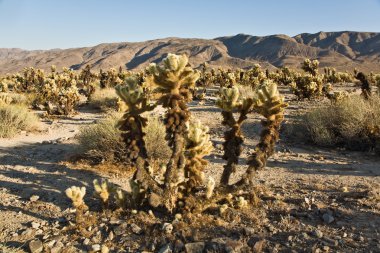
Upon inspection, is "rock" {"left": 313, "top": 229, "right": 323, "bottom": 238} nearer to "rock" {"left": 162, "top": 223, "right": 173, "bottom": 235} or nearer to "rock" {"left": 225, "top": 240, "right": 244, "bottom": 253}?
"rock" {"left": 225, "top": 240, "right": 244, "bottom": 253}

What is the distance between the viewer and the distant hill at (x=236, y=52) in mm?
103613

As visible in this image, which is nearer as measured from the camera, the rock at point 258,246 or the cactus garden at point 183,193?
the rock at point 258,246

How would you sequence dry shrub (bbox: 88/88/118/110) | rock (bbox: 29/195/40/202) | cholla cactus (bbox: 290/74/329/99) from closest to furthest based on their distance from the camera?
rock (bbox: 29/195/40/202) < dry shrub (bbox: 88/88/118/110) < cholla cactus (bbox: 290/74/329/99)

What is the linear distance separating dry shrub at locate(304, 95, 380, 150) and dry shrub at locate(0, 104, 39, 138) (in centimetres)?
763

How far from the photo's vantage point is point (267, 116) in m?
4.79

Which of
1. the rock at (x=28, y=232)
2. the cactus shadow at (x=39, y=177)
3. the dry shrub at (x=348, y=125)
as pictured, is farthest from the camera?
the dry shrub at (x=348, y=125)

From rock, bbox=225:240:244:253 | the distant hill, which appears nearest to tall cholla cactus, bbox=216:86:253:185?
rock, bbox=225:240:244:253

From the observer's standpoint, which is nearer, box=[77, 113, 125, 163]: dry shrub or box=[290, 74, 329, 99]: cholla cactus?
box=[77, 113, 125, 163]: dry shrub

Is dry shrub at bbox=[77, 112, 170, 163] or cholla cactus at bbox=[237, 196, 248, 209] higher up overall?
dry shrub at bbox=[77, 112, 170, 163]

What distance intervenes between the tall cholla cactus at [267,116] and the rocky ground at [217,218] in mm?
646

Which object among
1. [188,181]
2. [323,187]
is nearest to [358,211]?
[323,187]

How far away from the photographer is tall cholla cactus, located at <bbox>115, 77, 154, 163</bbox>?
14.9ft

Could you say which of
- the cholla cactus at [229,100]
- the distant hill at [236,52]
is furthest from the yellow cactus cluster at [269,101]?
the distant hill at [236,52]

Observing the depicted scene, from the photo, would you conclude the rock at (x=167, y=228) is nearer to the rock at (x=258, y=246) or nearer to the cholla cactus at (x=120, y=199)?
the cholla cactus at (x=120, y=199)
